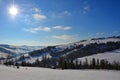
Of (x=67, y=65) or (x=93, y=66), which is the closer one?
(x=67, y=65)

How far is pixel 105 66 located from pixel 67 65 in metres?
45.2

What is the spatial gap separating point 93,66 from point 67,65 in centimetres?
2949

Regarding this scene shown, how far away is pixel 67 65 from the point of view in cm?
15638

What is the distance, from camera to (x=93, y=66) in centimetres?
17175

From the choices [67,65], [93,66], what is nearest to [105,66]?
[93,66]

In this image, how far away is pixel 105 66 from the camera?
180000mm

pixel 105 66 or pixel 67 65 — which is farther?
pixel 105 66

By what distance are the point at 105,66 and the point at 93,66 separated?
51.4ft

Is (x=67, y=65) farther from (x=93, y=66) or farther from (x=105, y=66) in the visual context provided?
(x=105, y=66)
